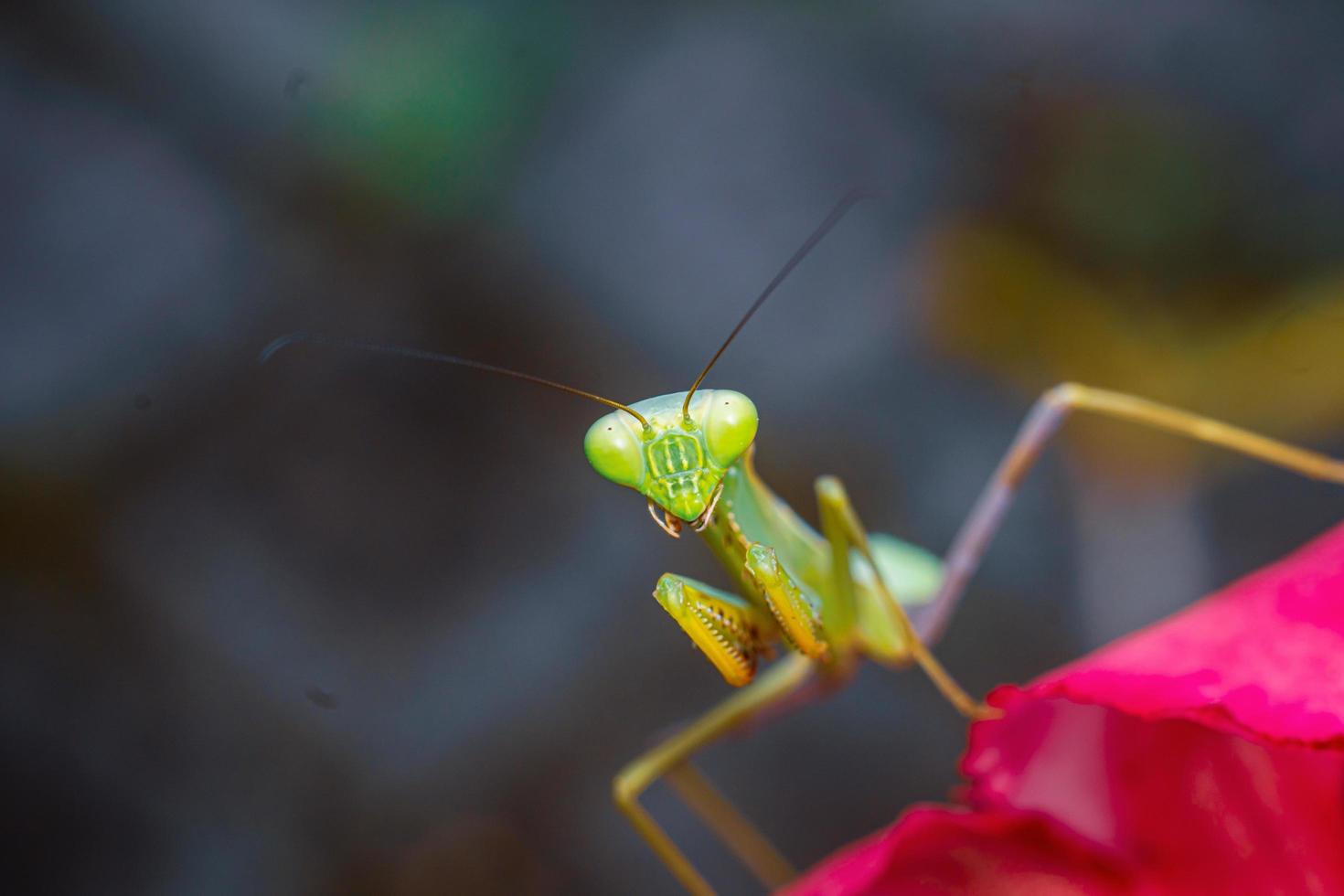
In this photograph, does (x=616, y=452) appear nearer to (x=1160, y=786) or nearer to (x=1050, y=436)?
(x=1160, y=786)

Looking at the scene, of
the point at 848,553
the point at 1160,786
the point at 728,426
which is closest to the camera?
the point at 1160,786

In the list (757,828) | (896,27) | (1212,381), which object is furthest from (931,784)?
(896,27)

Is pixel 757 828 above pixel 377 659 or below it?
below

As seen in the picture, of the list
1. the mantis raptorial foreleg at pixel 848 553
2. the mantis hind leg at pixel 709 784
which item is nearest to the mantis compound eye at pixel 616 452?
the mantis raptorial foreleg at pixel 848 553

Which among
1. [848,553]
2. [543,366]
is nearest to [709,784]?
[848,553]

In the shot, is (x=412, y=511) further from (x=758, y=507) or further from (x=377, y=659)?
(x=758, y=507)

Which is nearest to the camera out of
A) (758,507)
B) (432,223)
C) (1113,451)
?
(758,507)

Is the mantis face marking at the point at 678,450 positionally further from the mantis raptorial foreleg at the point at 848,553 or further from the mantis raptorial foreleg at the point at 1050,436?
the mantis raptorial foreleg at the point at 1050,436
